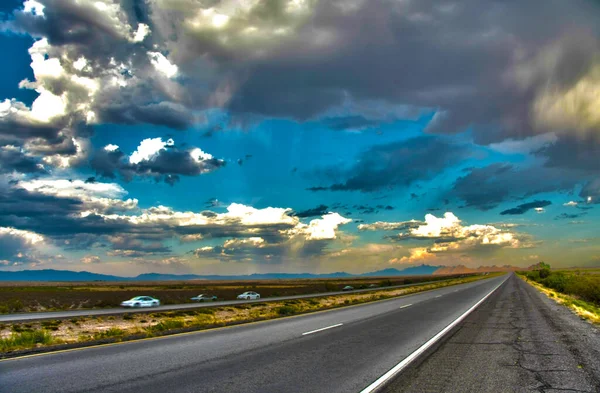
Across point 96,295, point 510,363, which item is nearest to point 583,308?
point 510,363

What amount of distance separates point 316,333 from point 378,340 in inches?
96.3

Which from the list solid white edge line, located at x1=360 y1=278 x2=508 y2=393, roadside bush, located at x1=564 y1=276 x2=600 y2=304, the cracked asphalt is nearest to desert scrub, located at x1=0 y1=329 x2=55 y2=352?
solid white edge line, located at x1=360 y1=278 x2=508 y2=393

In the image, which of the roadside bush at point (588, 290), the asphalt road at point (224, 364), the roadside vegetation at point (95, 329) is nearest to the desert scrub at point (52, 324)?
the roadside vegetation at point (95, 329)

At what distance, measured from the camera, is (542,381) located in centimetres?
758

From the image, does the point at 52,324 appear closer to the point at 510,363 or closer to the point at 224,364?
the point at 224,364

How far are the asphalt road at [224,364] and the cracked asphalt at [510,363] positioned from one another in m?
0.89

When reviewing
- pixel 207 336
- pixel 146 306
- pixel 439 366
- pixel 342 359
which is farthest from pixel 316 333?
pixel 146 306

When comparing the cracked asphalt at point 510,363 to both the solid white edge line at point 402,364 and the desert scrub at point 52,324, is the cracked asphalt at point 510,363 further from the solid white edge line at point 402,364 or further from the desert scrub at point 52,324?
the desert scrub at point 52,324

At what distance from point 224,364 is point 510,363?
6490mm

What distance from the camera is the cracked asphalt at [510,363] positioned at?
7.20m

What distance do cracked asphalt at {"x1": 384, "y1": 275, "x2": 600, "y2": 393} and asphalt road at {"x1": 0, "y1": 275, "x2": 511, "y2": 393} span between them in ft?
2.90

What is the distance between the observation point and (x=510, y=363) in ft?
30.0

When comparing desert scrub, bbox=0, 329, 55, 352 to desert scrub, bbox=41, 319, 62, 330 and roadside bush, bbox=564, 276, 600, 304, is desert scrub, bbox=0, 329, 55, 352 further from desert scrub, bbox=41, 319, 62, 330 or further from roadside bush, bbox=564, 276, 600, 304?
roadside bush, bbox=564, 276, 600, 304

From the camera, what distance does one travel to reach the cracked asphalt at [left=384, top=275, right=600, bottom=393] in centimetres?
720
